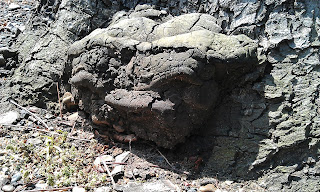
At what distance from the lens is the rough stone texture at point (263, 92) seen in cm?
229

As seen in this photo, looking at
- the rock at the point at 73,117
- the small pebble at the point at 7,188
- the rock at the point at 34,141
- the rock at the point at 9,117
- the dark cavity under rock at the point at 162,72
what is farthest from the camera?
the rock at the point at 73,117

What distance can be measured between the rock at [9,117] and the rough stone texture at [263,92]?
74 centimetres

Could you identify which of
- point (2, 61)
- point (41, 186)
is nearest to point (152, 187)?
point (41, 186)

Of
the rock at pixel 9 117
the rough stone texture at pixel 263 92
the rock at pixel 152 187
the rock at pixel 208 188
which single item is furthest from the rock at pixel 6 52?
the rock at pixel 208 188

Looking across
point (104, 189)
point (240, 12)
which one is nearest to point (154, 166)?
point (104, 189)

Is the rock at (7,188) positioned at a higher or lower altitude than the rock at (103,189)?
lower

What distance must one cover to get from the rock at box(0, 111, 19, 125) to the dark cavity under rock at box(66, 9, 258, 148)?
2.39 feet

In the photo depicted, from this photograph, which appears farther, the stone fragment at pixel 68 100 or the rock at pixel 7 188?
the stone fragment at pixel 68 100

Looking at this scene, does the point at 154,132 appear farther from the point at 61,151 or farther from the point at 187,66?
the point at 61,151

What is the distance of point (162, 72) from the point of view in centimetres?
237

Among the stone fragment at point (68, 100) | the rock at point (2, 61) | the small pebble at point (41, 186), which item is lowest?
the small pebble at point (41, 186)

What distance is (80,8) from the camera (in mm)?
3602

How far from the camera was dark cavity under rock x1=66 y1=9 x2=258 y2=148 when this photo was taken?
2342 mm

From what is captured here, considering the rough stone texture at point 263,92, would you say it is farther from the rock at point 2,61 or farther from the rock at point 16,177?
the rock at point 2,61
